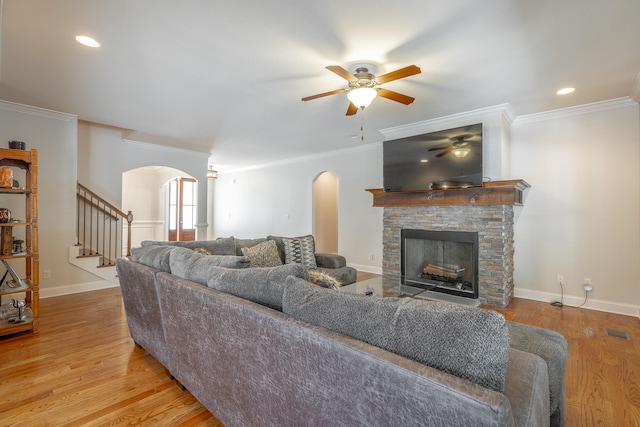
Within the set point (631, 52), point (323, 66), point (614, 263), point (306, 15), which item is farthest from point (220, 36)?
point (614, 263)

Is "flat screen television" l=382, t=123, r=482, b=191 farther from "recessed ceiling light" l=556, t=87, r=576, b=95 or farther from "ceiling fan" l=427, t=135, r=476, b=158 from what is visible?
"recessed ceiling light" l=556, t=87, r=576, b=95

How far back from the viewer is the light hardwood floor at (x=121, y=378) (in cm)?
170

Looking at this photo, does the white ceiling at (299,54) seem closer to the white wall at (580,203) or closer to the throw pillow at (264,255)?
the white wall at (580,203)

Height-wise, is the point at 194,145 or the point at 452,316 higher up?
the point at 194,145

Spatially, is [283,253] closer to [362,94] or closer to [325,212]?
[362,94]

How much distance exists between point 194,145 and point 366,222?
139 inches

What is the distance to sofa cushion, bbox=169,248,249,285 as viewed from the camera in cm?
173

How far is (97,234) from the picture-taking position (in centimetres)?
468

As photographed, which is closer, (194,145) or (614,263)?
(614,263)

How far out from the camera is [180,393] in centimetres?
191

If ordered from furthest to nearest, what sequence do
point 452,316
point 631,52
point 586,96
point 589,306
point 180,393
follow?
point 589,306
point 586,96
point 631,52
point 180,393
point 452,316

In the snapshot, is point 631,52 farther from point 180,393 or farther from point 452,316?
point 180,393

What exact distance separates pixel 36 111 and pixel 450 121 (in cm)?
535

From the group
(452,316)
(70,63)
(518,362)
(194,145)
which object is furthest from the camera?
(194,145)
